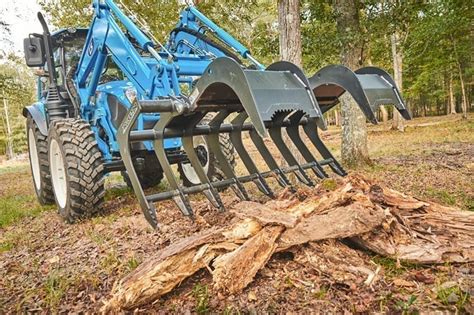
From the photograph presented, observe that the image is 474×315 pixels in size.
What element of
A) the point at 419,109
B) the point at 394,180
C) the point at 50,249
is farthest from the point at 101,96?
the point at 419,109

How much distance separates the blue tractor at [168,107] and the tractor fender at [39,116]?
16 millimetres

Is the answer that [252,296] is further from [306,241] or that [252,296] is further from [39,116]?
[39,116]

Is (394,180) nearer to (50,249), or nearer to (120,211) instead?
(120,211)

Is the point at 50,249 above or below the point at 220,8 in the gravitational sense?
below

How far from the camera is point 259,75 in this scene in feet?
8.68

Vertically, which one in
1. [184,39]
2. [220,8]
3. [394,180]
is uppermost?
[220,8]

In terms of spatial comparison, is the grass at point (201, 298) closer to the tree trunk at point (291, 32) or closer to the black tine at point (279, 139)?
the black tine at point (279, 139)

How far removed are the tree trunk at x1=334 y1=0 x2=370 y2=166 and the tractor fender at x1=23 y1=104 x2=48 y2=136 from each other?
16.2 ft

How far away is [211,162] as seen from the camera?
4699 millimetres

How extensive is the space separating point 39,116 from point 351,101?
17.4 feet

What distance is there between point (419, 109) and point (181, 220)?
48.5 meters

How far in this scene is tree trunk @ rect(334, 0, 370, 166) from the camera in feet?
21.2

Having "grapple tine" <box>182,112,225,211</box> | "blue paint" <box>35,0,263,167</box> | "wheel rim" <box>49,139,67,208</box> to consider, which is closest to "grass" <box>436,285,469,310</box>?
"grapple tine" <box>182,112,225,211</box>

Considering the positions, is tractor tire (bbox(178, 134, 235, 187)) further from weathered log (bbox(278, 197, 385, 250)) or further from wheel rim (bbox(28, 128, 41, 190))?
wheel rim (bbox(28, 128, 41, 190))
